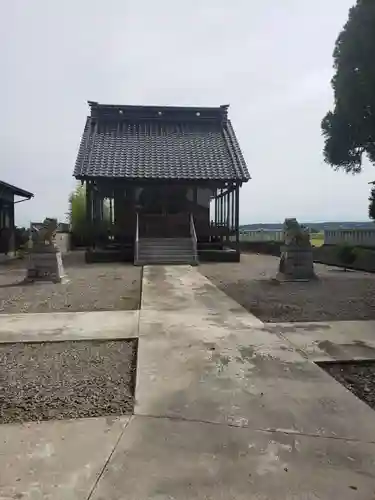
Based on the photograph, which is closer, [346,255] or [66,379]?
[66,379]

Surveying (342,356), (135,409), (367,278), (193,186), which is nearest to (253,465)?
(135,409)

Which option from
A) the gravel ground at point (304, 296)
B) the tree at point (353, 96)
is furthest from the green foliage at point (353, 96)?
the gravel ground at point (304, 296)

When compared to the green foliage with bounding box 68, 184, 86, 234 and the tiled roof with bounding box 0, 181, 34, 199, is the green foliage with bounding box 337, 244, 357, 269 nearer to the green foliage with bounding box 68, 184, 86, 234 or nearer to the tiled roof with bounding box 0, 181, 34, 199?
the tiled roof with bounding box 0, 181, 34, 199

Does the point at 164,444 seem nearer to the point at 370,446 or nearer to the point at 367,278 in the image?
the point at 370,446

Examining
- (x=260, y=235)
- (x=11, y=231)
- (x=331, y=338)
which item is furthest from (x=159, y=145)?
(x=331, y=338)

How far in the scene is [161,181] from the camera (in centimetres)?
1509

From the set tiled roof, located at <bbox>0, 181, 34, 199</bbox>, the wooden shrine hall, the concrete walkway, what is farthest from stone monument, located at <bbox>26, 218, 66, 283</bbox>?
tiled roof, located at <bbox>0, 181, 34, 199</bbox>

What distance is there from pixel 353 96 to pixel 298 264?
13.9 ft

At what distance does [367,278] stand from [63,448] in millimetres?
8588

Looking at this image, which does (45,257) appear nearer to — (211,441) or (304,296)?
(304,296)

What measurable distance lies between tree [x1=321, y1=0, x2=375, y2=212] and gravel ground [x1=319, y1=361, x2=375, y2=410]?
6977mm

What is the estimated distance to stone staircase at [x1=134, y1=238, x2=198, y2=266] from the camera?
512 inches

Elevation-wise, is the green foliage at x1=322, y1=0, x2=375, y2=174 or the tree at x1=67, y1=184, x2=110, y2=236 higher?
the green foliage at x1=322, y1=0, x2=375, y2=174

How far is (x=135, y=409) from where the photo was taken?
8.11 feet
